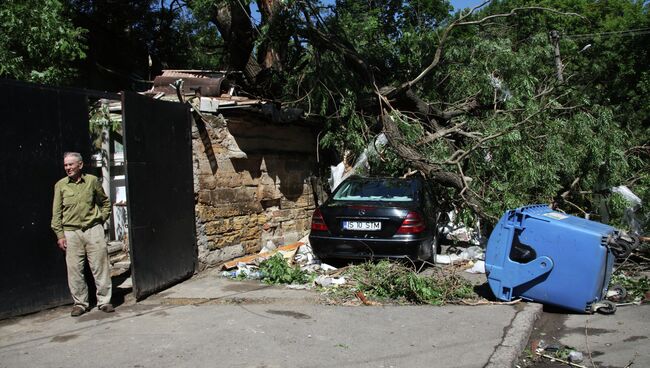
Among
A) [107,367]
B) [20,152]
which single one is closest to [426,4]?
[20,152]

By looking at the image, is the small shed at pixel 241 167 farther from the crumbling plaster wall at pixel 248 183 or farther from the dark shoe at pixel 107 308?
the dark shoe at pixel 107 308

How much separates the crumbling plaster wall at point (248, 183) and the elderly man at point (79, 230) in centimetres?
193

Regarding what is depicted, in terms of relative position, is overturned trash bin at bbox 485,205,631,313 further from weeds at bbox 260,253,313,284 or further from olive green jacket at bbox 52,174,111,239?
olive green jacket at bbox 52,174,111,239

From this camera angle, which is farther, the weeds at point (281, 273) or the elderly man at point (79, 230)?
the weeds at point (281, 273)

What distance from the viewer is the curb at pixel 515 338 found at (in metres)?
4.28

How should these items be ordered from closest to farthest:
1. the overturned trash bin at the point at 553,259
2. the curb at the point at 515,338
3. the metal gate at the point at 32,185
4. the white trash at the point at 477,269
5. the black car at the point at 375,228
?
the curb at the point at 515,338 → the metal gate at the point at 32,185 → the overturned trash bin at the point at 553,259 → the black car at the point at 375,228 → the white trash at the point at 477,269

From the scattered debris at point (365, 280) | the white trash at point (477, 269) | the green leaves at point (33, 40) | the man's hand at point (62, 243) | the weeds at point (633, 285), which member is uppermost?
the green leaves at point (33, 40)

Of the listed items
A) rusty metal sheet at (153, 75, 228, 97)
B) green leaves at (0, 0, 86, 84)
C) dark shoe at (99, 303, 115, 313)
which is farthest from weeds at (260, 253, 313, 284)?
green leaves at (0, 0, 86, 84)

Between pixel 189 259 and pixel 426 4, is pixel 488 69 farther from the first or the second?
pixel 426 4

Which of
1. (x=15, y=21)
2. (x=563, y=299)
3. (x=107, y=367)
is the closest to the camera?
(x=107, y=367)

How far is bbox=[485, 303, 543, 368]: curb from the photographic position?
428 centimetres

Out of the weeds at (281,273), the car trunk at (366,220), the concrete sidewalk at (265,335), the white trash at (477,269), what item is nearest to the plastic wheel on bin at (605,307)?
the concrete sidewalk at (265,335)

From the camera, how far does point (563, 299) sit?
18.3ft

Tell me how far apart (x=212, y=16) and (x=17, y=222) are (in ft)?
23.0
